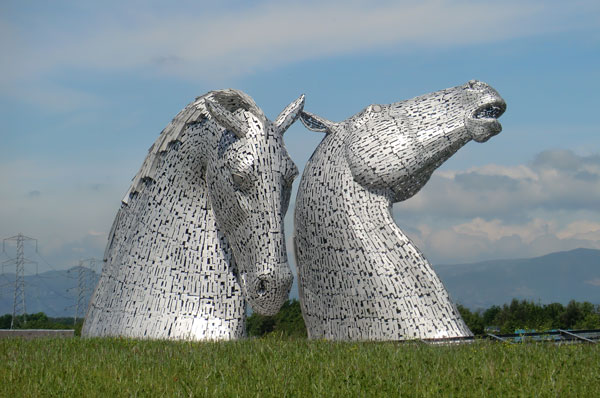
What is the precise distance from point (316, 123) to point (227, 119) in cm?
279

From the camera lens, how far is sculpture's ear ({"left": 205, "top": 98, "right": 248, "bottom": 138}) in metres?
7.12

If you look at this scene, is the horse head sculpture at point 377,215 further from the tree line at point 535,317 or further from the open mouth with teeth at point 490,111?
the tree line at point 535,317

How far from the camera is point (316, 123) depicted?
9727 millimetres

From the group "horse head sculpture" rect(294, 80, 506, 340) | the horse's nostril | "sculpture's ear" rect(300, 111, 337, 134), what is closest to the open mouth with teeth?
"horse head sculpture" rect(294, 80, 506, 340)

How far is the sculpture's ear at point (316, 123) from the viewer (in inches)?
380

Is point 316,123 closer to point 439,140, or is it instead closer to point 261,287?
point 439,140

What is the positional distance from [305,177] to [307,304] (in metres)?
1.75

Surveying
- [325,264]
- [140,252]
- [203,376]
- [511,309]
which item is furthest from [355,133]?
[511,309]

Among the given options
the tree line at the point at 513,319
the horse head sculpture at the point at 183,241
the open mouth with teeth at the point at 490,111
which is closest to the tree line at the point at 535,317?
the tree line at the point at 513,319

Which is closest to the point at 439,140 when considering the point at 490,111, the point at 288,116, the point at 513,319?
the point at 490,111

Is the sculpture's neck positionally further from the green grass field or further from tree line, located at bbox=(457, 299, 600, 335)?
tree line, located at bbox=(457, 299, 600, 335)

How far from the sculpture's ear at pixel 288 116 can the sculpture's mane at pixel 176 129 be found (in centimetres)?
47

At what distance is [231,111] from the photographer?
7.73 meters

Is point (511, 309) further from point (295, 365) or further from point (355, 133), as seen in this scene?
point (295, 365)
